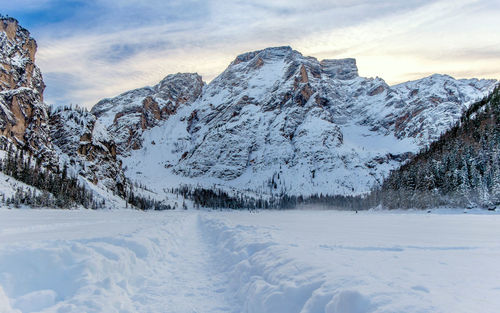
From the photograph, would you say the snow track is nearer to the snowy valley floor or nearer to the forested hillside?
the snowy valley floor

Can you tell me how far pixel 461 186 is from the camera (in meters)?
79.9

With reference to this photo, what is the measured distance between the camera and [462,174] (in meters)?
82.1

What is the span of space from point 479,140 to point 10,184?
16417cm

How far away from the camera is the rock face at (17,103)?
161m

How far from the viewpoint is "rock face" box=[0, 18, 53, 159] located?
16088 cm

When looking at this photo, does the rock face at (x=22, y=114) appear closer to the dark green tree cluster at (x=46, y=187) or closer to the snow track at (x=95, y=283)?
the dark green tree cluster at (x=46, y=187)

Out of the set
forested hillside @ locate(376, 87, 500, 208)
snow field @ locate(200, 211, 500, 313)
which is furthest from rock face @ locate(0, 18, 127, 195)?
snow field @ locate(200, 211, 500, 313)

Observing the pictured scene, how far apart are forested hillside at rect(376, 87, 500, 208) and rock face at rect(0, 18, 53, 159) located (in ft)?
600

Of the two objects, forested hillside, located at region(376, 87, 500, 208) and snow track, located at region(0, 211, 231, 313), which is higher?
forested hillside, located at region(376, 87, 500, 208)

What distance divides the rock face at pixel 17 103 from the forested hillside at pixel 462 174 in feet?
600

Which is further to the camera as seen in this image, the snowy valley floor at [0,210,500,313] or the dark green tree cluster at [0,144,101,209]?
the dark green tree cluster at [0,144,101,209]

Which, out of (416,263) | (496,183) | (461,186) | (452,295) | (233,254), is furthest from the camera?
(461,186)

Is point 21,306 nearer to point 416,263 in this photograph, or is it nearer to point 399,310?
point 399,310

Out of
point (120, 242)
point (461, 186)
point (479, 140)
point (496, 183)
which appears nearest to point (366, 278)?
point (120, 242)
